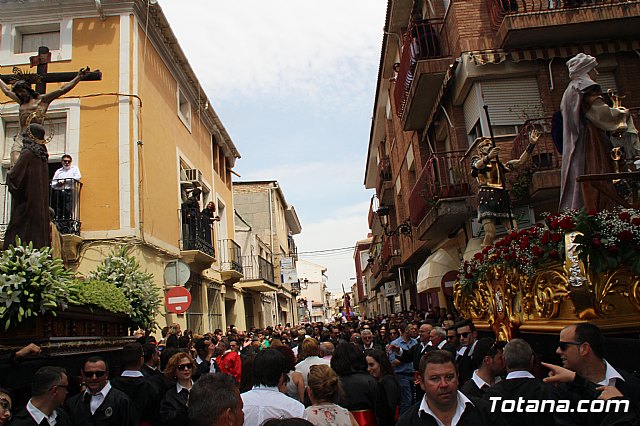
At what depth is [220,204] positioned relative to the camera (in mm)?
22656

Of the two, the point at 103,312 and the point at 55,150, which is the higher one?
the point at 55,150

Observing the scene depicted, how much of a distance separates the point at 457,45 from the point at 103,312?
9.20 meters

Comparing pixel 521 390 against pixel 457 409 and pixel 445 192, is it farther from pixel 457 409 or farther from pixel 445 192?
pixel 445 192

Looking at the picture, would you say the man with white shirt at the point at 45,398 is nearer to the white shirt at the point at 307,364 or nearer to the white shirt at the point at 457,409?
the white shirt at the point at 307,364

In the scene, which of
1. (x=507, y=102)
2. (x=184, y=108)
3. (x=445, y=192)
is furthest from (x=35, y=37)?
(x=507, y=102)

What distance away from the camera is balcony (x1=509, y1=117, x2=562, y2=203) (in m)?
9.32

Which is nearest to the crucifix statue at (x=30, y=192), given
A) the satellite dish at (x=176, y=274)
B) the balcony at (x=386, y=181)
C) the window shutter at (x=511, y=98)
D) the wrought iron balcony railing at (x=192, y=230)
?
the satellite dish at (x=176, y=274)

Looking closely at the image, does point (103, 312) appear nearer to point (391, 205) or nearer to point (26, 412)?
point (26, 412)

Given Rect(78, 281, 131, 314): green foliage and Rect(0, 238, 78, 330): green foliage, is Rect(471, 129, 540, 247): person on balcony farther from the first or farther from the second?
Rect(0, 238, 78, 330): green foliage

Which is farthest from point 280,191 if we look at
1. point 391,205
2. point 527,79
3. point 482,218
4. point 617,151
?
point 617,151

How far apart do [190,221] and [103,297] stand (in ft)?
33.6

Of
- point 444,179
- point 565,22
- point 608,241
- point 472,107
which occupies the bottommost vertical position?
point 608,241

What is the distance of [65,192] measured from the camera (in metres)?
12.5

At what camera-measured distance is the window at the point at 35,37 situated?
13891mm
